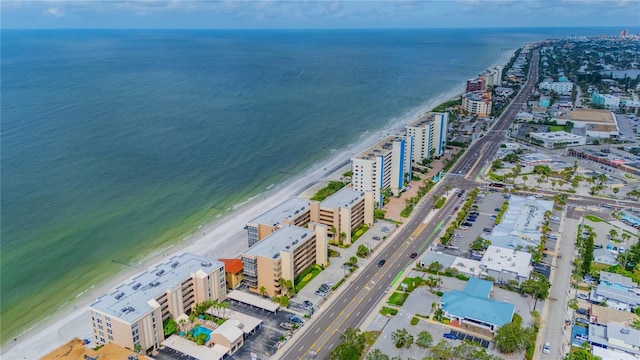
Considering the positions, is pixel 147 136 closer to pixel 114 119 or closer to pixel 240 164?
pixel 114 119

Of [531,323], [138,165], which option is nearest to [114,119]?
[138,165]

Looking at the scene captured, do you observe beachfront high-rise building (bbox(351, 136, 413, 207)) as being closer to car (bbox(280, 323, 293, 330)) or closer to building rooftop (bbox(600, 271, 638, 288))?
car (bbox(280, 323, 293, 330))

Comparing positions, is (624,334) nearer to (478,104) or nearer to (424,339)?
(424,339)

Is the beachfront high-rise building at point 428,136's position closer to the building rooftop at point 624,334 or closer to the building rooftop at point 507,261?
the building rooftop at point 507,261

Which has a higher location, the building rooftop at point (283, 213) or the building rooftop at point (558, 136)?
the building rooftop at point (283, 213)

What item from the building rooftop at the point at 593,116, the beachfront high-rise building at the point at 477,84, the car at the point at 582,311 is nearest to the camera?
the car at the point at 582,311

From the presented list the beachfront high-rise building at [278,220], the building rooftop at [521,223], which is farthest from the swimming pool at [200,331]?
the building rooftop at [521,223]

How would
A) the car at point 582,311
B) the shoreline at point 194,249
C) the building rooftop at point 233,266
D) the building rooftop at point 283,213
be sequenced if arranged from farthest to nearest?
the building rooftop at point 283,213, the building rooftop at point 233,266, the car at point 582,311, the shoreline at point 194,249
